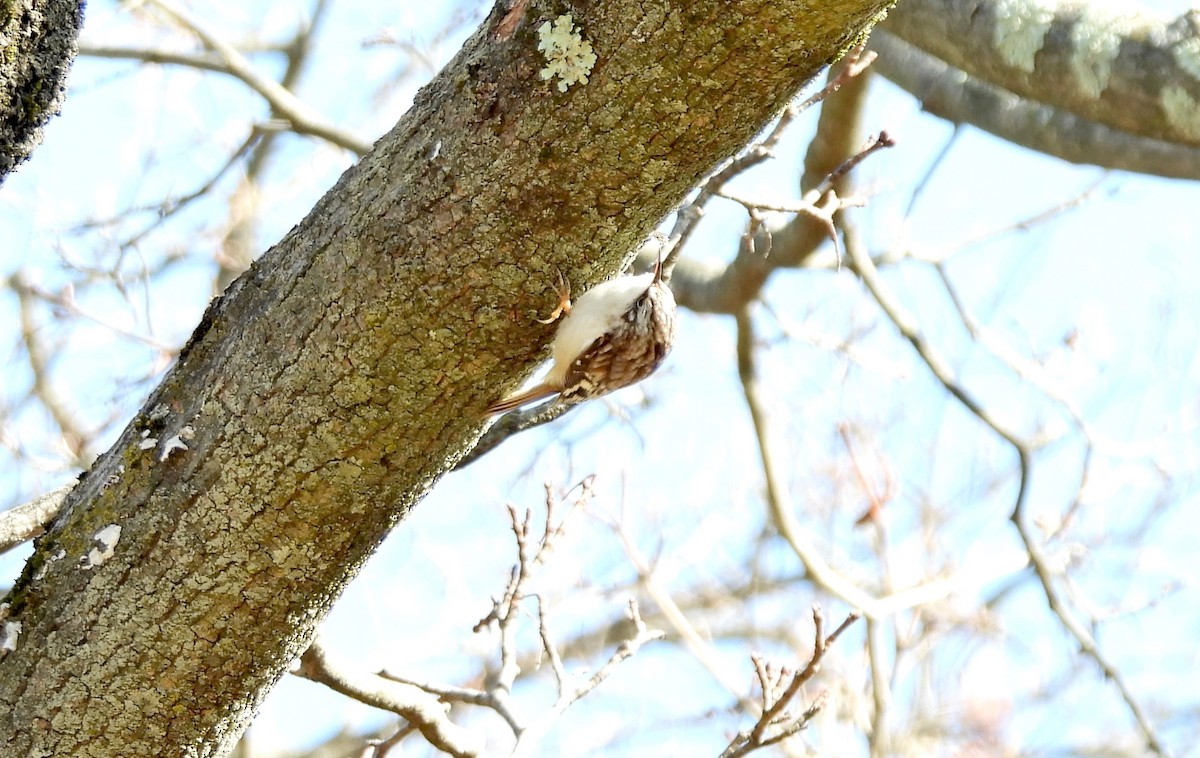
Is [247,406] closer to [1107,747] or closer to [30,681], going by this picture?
[30,681]

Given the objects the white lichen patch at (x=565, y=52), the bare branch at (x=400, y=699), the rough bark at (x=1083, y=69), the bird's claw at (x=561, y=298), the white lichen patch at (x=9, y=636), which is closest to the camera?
the white lichen patch at (x=565, y=52)

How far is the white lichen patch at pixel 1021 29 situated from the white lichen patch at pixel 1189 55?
307 mm

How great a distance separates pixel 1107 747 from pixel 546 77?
796 centimetres

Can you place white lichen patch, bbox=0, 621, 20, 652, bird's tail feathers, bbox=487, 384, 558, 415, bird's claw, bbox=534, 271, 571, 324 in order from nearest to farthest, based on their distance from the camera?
bird's claw, bbox=534, 271, 571, 324 → white lichen patch, bbox=0, 621, 20, 652 → bird's tail feathers, bbox=487, 384, 558, 415

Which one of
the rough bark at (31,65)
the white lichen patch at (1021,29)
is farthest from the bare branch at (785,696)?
the rough bark at (31,65)

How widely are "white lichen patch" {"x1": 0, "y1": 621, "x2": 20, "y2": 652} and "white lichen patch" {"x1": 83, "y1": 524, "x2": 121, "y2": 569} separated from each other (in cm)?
19

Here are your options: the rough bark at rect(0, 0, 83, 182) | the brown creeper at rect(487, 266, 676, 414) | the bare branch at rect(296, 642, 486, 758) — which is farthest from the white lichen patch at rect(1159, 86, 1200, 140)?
the rough bark at rect(0, 0, 83, 182)

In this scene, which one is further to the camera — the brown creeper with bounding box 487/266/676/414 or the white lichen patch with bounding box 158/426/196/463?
the brown creeper with bounding box 487/266/676/414

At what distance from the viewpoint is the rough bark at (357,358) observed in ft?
4.99

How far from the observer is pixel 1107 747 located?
775 centimetres

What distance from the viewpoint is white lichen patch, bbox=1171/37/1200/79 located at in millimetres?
2303

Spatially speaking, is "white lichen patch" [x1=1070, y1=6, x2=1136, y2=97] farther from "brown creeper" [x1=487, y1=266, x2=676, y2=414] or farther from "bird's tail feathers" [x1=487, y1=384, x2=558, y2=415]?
"bird's tail feathers" [x1=487, y1=384, x2=558, y2=415]

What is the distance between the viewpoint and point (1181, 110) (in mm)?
2330

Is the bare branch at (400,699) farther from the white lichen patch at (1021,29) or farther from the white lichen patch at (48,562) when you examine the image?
the white lichen patch at (1021,29)
